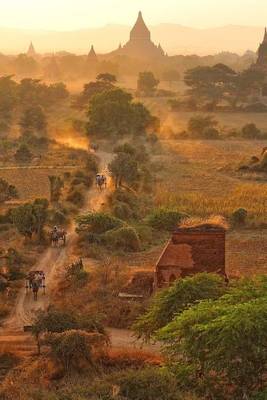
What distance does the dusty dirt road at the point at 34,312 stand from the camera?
13539mm

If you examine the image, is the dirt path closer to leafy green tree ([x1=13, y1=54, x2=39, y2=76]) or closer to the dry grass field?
the dry grass field

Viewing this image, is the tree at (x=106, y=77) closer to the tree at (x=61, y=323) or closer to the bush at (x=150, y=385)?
the tree at (x=61, y=323)

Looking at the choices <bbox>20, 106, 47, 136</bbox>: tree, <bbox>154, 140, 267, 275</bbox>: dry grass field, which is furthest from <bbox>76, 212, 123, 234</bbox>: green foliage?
<bbox>20, 106, 47, 136</bbox>: tree

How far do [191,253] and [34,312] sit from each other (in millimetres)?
3867

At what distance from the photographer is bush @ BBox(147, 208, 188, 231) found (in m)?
22.7

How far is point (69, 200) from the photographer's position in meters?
26.8

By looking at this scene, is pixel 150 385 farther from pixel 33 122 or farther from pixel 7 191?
pixel 33 122

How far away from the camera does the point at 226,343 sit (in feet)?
30.5

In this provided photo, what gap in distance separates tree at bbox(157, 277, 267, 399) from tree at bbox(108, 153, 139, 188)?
18633 mm

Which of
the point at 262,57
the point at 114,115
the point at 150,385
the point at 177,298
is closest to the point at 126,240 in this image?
the point at 177,298

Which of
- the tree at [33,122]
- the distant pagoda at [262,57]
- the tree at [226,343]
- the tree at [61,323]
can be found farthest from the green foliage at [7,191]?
the distant pagoda at [262,57]

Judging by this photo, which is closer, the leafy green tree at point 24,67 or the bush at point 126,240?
the bush at point 126,240

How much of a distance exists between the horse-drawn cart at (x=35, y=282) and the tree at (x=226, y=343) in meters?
5.99

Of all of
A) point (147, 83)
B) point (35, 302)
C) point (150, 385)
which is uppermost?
point (150, 385)
